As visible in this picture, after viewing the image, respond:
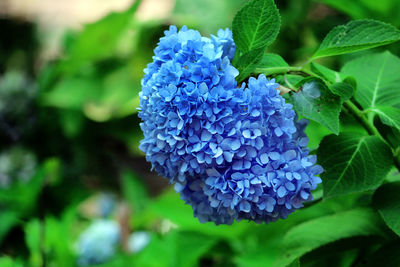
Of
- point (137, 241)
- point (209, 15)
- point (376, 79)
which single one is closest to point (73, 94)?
point (209, 15)

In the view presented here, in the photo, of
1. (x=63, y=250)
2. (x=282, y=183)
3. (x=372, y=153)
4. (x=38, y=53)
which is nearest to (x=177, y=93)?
(x=282, y=183)

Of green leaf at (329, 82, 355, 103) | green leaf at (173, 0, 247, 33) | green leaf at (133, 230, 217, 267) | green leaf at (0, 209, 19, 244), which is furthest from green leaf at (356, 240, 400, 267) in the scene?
green leaf at (173, 0, 247, 33)

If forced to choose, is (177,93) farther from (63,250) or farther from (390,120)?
(63,250)

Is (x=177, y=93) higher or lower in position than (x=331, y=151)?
higher

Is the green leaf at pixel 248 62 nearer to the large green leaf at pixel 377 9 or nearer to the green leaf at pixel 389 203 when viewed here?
the green leaf at pixel 389 203

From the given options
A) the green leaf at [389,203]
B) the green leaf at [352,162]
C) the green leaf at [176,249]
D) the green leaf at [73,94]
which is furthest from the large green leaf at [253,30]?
the green leaf at [73,94]

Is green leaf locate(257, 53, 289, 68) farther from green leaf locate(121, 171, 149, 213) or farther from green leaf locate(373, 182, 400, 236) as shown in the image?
green leaf locate(121, 171, 149, 213)
